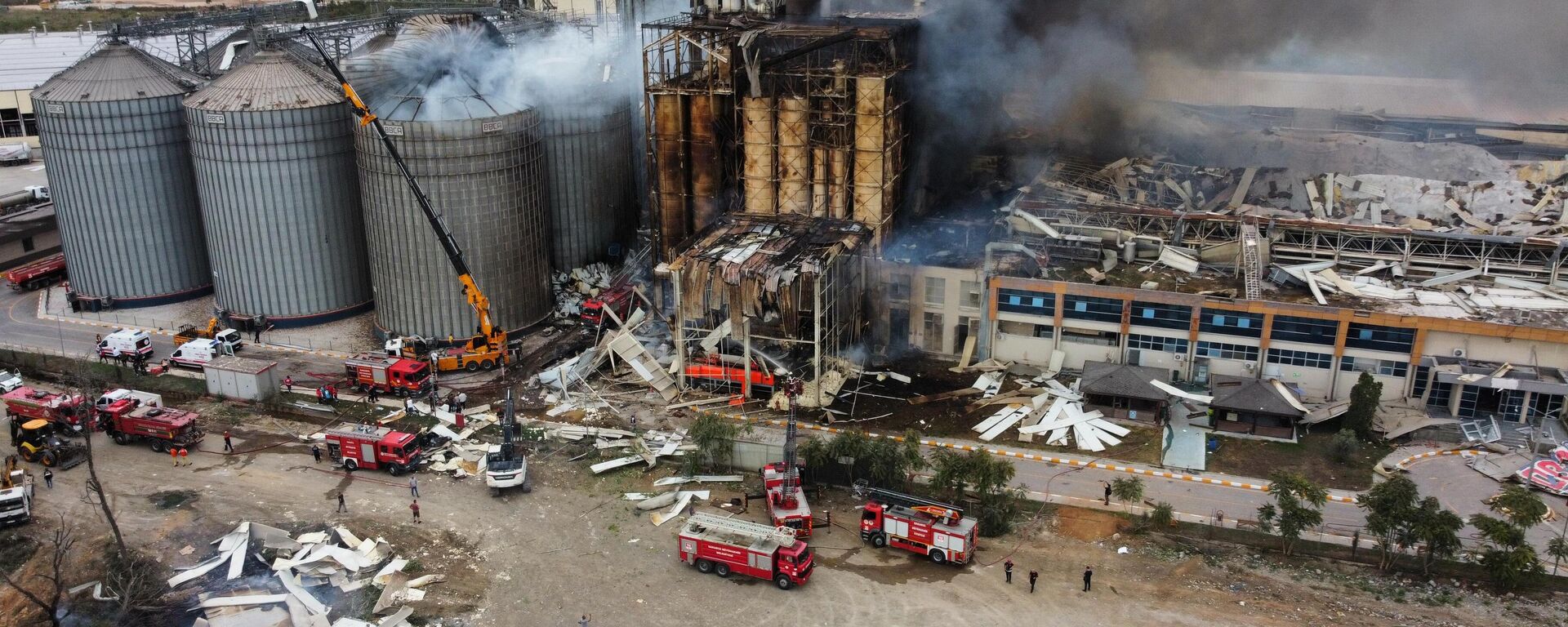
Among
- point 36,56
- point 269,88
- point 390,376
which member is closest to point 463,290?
point 390,376

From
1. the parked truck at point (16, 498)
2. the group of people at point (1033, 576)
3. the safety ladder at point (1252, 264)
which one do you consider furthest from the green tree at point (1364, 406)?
the parked truck at point (16, 498)

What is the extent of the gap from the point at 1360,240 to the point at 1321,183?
4599 mm

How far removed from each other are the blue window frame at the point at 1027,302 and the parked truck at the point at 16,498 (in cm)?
3573

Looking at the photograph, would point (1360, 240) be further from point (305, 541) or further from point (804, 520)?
point (305, 541)

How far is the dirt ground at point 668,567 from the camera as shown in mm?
33781

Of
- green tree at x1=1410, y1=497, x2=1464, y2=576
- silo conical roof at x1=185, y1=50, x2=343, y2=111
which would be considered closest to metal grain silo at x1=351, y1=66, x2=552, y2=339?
silo conical roof at x1=185, y1=50, x2=343, y2=111

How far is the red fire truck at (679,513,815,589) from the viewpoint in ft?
114

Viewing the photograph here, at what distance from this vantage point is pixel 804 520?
123 feet

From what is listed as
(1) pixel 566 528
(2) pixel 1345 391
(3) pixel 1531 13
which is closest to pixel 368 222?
(1) pixel 566 528

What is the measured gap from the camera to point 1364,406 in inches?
1716

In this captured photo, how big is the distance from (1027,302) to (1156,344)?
5396 mm

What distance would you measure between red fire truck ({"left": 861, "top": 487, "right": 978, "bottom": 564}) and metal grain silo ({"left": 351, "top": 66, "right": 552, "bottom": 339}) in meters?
23.9

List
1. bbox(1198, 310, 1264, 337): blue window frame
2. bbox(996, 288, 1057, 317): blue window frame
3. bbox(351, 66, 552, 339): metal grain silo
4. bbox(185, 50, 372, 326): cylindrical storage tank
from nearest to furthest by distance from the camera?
bbox(1198, 310, 1264, 337): blue window frame → bbox(996, 288, 1057, 317): blue window frame → bbox(351, 66, 552, 339): metal grain silo → bbox(185, 50, 372, 326): cylindrical storage tank

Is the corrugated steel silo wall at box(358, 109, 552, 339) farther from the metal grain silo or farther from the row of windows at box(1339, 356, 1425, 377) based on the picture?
the row of windows at box(1339, 356, 1425, 377)
